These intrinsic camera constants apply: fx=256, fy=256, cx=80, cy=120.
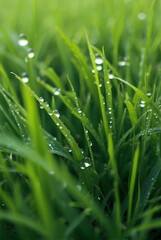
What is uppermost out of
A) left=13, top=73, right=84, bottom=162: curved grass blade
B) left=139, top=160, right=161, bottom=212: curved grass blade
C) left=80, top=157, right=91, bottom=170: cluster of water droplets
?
left=13, top=73, right=84, bottom=162: curved grass blade

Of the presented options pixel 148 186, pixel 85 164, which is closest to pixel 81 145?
pixel 85 164

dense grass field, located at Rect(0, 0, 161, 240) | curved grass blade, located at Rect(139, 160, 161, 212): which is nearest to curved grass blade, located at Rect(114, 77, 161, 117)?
dense grass field, located at Rect(0, 0, 161, 240)

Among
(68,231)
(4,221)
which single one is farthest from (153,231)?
(4,221)

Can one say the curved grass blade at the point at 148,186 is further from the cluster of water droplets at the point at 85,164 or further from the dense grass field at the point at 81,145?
the cluster of water droplets at the point at 85,164

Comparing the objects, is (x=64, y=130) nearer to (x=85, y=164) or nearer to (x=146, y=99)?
(x=85, y=164)

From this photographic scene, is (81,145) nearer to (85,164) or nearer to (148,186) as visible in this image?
(85,164)

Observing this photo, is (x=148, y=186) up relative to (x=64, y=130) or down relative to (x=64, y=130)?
down

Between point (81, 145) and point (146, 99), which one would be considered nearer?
point (146, 99)

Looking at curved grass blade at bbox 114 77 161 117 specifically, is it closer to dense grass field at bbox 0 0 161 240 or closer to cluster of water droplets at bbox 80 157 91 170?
dense grass field at bbox 0 0 161 240

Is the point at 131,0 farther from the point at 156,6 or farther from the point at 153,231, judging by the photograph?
the point at 153,231
